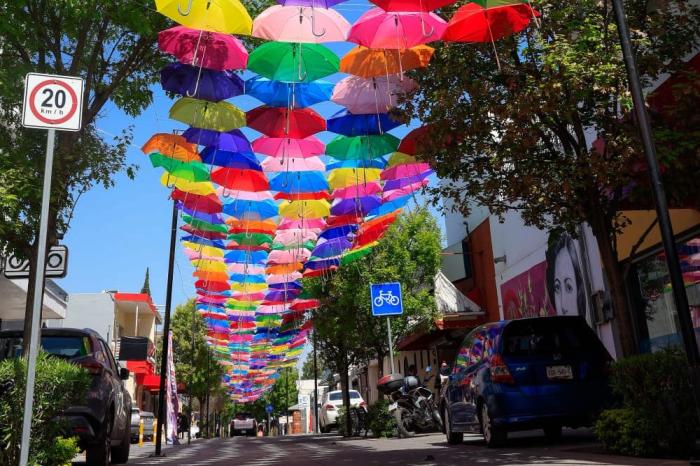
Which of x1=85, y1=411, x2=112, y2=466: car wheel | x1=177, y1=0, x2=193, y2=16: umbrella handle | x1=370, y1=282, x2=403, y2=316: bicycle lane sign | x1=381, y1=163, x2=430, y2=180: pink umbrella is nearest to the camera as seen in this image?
x1=85, y1=411, x2=112, y2=466: car wheel

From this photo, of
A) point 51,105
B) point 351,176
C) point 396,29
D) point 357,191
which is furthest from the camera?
point 357,191

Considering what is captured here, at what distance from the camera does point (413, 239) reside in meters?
24.3

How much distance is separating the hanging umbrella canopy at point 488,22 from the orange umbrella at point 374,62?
→ 3.94 feet

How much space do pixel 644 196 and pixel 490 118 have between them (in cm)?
242

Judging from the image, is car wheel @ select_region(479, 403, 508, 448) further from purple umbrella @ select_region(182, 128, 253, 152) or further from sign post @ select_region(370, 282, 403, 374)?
sign post @ select_region(370, 282, 403, 374)

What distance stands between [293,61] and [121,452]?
290 inches

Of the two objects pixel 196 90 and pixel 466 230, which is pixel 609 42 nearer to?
pixel 196 90

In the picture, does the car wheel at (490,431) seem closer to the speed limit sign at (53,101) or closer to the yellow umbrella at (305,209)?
the speed limit sign at (53,101)

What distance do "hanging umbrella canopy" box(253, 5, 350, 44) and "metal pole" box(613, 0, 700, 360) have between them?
4.21 metres

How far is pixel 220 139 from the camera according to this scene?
12352 mm

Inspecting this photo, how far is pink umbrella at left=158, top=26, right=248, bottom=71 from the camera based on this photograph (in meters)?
9.76

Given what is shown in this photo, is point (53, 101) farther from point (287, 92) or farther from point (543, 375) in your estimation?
point (543, 375)

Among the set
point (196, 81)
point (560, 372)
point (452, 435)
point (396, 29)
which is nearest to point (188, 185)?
point (196, 81)

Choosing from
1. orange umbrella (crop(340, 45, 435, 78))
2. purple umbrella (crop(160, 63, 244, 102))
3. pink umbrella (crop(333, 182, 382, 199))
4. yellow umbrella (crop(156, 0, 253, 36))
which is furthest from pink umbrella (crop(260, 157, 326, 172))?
yellow umbrella (crop(156, 0, 253, 36))
